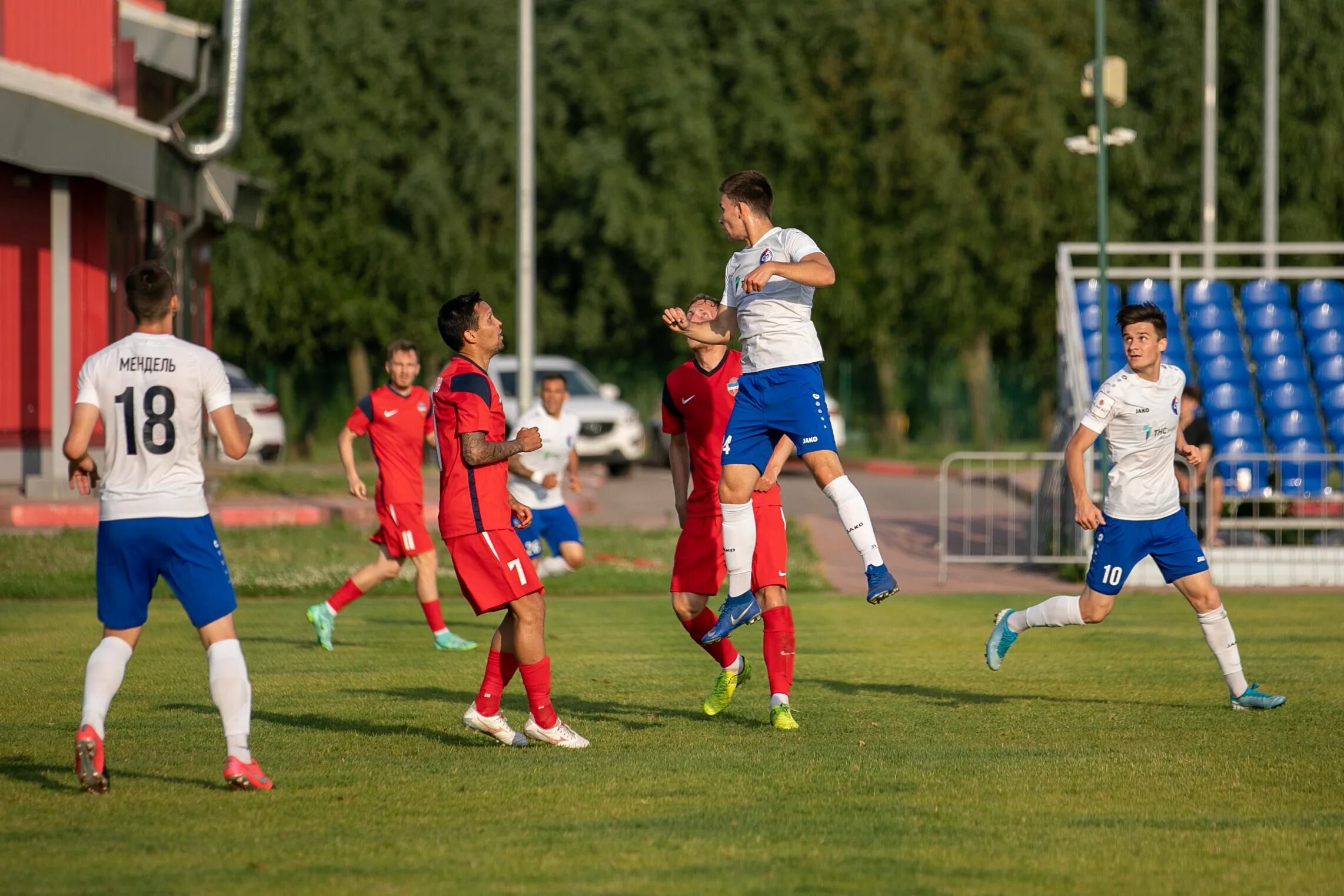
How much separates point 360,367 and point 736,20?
1175 centimetres

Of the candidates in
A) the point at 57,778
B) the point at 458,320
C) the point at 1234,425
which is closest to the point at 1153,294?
the point at 1234,425

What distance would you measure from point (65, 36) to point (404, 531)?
12.6 meters

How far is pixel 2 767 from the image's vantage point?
7.60m

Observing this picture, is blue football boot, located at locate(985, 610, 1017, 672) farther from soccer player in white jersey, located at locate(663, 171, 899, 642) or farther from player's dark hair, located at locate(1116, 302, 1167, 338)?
player's dark hair, located at locate(1116, 302, 1167, 338)

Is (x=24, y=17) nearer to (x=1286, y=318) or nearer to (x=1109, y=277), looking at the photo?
(x=1109, y=277)

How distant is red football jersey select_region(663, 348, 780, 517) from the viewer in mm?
9203

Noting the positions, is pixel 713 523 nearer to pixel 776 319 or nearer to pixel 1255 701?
pixel 776 319

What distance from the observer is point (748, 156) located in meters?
38.6

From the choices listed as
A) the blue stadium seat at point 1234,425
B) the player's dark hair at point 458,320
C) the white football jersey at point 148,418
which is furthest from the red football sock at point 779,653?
the blue stadium seat at point 1234,425

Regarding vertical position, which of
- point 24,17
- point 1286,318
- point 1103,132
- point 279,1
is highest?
point 279,1

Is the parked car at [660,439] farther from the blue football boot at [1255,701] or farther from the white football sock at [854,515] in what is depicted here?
the white football sock at [854,515]

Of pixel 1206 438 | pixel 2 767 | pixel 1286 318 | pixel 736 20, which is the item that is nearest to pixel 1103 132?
pixel 1206 438

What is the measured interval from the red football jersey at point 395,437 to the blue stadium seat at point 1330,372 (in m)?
11.8

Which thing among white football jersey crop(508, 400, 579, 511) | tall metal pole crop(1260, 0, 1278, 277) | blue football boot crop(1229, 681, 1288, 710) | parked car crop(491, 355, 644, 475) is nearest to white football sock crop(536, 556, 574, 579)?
white football jersey crop(508, 400, 579, 511)
